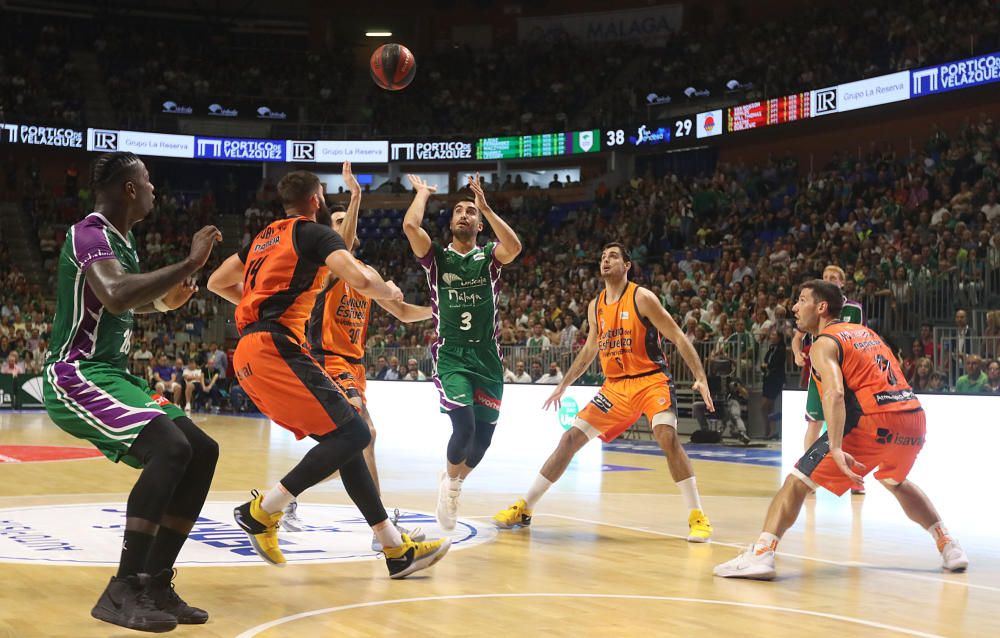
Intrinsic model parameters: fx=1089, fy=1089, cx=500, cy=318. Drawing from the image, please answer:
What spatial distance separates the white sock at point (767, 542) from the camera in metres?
5.86

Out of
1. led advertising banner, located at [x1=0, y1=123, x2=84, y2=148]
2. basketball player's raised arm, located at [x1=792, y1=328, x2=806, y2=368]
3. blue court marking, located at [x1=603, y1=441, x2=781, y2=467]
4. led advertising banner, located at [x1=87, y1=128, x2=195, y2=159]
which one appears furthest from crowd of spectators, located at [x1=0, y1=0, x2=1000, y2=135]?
basketball player's raised arm, located at [x1=792, y1=328, x2=806, y2=368]

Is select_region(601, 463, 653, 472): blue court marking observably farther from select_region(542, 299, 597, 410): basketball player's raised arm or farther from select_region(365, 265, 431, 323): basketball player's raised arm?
select_region(365, 265, 431, 323): basketball player's raised arm

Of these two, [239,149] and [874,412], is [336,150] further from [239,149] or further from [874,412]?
[874,412]

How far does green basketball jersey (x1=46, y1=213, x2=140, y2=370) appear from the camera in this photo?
441cm

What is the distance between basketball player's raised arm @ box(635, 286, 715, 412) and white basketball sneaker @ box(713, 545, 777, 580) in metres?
1.84

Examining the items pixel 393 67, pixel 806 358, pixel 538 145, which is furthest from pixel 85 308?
pixel 538 145

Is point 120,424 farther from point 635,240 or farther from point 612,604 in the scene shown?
point 635,240

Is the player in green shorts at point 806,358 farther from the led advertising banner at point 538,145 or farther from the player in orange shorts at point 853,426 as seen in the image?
the led advertising banner at point 538,145

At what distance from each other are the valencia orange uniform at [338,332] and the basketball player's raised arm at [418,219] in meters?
0.53

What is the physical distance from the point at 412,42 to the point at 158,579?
1430 inches

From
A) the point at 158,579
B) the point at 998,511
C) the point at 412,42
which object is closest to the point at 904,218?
the point at 998,511

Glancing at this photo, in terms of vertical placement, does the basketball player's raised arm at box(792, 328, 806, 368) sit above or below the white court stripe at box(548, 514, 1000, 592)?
above

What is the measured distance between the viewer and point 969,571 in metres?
6.37

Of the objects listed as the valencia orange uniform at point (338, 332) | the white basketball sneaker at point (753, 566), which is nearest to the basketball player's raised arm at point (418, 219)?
the valencia orange uniform at point (338, 332)
